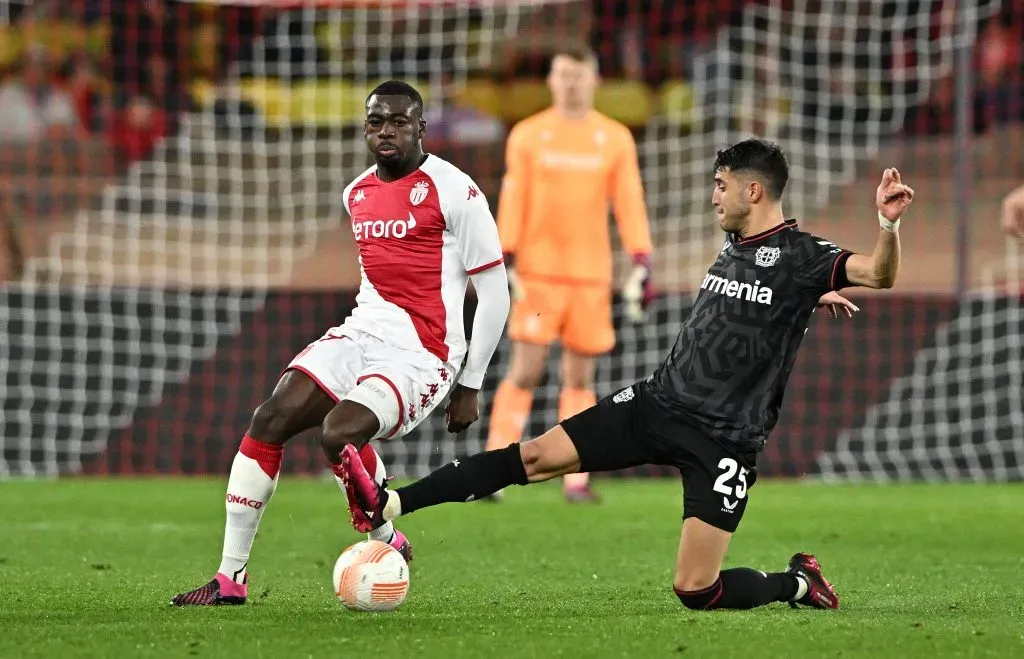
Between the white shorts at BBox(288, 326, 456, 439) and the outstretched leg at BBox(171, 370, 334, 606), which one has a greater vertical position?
the white shorts at BBox(288, 326, 456, 439)

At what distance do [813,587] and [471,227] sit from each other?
176 cm

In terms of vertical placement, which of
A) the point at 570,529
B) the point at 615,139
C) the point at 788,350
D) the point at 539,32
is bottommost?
the point at 570,529

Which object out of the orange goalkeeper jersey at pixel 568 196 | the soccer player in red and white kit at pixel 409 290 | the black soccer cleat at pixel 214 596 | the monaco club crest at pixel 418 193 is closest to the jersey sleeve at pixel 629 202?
the orange goalkeeper jersey at pixel 568 196

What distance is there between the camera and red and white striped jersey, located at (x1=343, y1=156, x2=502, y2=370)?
5629 millimetres

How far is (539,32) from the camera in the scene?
1566 centimetres

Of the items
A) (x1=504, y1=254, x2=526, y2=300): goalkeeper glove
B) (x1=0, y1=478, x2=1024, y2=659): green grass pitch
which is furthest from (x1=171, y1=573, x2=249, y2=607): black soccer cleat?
(x1=504, y1=254, x2=526, y2=300): goalkeeper glove

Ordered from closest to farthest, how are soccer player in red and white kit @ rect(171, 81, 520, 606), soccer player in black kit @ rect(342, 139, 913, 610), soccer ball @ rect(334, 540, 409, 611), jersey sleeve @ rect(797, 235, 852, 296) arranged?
soccer ball @ rect(334, 540, 409, 611)
jersey sleeve @ rect(797, 235, 852, 296)
soccer player in black kit @ rect(342, 139, 913, 610)
soccer player in red and white kit @ rect(171, 81, 520, 606)

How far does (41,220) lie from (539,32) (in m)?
5.23

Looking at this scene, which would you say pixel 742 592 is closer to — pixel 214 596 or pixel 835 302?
pixel 835 302

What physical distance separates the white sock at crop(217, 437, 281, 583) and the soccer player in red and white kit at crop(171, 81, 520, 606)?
20 cm

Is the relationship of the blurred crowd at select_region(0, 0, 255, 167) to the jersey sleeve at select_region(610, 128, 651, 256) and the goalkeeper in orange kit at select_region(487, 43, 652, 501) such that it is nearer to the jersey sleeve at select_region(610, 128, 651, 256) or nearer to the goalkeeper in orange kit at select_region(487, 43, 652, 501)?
the goalkeeper in orange kit at select_region(487, 43, 652, 501)

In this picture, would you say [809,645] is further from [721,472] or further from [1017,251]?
[1017,251]

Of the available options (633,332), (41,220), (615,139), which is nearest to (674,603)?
(615,139)

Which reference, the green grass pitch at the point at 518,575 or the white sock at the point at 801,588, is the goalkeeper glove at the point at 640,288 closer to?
the green grass pitch at the point at 518,575
